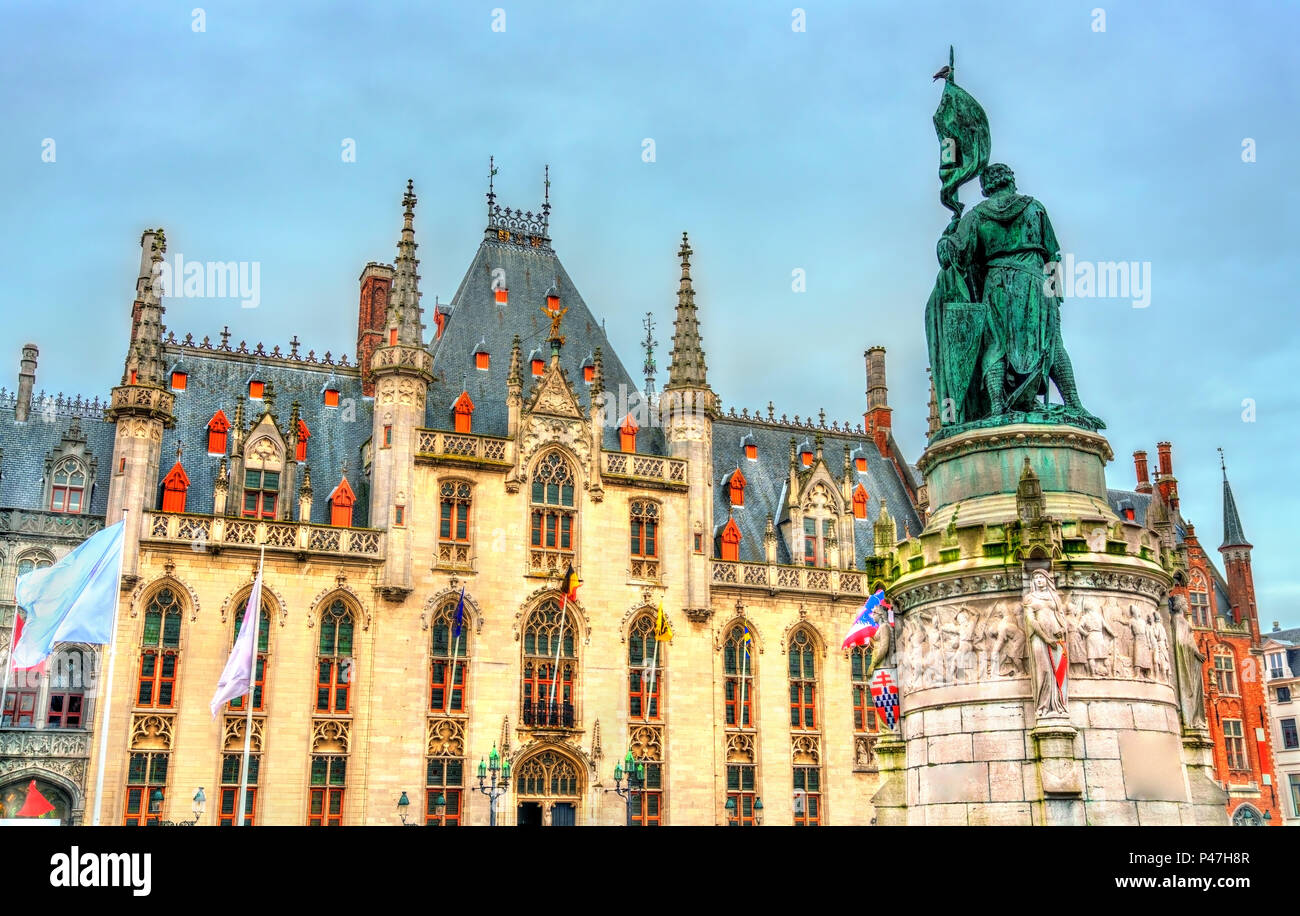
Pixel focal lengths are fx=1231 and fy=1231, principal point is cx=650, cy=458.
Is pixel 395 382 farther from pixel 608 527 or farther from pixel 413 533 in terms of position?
pixel 608 527

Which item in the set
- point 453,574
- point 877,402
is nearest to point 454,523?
point 453,574

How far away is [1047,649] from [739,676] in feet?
102

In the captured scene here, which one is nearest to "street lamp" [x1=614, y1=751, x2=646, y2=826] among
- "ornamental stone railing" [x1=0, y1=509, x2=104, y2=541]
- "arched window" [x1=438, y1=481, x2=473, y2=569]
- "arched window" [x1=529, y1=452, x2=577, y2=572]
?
"arched window" [x1=529, y1=452, x2=577, y2=572]

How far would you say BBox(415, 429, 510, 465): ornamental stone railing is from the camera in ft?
142

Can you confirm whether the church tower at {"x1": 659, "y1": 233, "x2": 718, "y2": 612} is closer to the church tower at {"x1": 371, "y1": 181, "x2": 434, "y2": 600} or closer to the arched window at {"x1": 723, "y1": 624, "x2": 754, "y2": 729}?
the arched window at {"x1": 723, "y1": 624, "x2": 754, "y2": 729}

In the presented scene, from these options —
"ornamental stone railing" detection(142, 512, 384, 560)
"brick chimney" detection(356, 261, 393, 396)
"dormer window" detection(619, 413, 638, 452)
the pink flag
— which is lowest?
the pink flag

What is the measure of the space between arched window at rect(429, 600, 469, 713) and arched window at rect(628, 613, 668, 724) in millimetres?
6102

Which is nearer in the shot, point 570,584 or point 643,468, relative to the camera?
point 570,584

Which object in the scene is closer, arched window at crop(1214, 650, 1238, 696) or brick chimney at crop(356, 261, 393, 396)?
brick chimney at crop(356, 261, 393, 396)

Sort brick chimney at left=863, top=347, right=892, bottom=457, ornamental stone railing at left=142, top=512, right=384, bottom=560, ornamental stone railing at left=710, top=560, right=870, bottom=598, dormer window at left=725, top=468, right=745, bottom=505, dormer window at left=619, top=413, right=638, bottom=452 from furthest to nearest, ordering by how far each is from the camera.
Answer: brick chimney at left=863, top=347, right=892, bottom=457
dormer window at left=725, top=468, right=745, bottom=505
dormer window at left=619, top=413, right=638, bottom=452
ornamental stone railing at left=710, top=560, right=870, bottom=598
ornamental stone railing at left=142, top=512, right=384, bottom=560

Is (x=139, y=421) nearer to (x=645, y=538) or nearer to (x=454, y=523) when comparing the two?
(x=454, y=523)

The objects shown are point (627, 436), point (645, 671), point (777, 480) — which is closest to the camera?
point (645, 671)

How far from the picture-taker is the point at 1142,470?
197 ft

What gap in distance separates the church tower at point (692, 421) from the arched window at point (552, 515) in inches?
185
